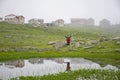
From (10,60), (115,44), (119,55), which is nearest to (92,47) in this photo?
(115,44)

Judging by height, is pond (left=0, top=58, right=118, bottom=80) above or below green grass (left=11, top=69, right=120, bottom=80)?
below

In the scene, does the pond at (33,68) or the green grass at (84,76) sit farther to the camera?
the pond at (33,68)

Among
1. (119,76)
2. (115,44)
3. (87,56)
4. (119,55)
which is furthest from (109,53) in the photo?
(119,76)

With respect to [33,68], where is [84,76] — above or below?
above

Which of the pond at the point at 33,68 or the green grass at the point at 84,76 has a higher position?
the green grass at the point at 84,76

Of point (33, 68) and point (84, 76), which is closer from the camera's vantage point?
point (84, 76)

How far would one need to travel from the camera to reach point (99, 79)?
90.3 ft

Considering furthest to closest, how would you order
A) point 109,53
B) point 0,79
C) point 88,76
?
point 109,53, point 88,76, point 0,79

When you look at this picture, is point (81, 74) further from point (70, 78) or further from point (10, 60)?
point (10, 60)

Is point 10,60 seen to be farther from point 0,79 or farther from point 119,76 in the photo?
point 119,76

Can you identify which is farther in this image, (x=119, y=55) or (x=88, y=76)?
(x=119, y=55)

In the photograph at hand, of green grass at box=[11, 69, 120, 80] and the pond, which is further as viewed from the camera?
the pond

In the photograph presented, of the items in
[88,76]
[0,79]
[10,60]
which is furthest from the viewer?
[10,60]

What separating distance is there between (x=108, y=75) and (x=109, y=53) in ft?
83.2
